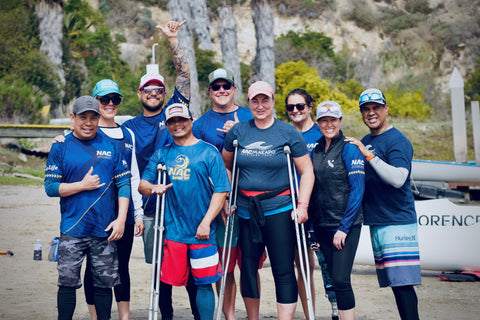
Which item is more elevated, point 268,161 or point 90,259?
point 268,161

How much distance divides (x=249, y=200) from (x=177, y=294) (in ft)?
10.5

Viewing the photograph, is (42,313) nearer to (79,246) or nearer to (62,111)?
(79,246)

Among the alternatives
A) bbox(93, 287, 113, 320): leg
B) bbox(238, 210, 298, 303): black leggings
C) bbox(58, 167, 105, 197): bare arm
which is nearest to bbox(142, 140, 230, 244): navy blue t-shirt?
bbox(238, 210, 298, 303): black leggings

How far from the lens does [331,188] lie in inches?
176

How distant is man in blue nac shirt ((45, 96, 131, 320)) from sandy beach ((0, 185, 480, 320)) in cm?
168

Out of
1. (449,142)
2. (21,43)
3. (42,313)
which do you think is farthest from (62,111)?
(42,313)

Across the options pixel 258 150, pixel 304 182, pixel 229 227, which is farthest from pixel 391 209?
pixel 229 227

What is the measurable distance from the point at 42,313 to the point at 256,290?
266 centimetres

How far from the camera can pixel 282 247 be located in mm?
4512

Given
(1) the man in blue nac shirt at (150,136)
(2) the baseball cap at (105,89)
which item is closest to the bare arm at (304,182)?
(1) the man in blue nac shirt at (150,136)

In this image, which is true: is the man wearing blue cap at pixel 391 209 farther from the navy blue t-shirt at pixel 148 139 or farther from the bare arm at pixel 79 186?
the bare arm at pixel 79 186

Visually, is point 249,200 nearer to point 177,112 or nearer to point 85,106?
point 177,112

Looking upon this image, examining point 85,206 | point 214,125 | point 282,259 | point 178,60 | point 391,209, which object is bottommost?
point 282,259

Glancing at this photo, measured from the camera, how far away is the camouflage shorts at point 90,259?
4.20m
